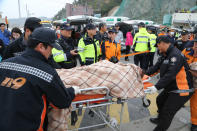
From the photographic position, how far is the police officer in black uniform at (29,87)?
124 centimetres

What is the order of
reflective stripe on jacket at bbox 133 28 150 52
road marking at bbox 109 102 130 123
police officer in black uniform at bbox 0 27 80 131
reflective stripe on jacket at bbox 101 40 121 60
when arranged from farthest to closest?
reflective stripe on jacket at bbox 133 28 150 52 → reflective stripe on jacket at bbox 101 40 121 60 → road marking at bbox 109 102 130 123 → police officer in black uniform at bbox 0 27 80 131

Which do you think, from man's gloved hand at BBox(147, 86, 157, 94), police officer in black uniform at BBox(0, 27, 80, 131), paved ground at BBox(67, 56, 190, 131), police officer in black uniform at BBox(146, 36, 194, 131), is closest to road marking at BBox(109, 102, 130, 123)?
paved ground at BBox(67, 56, 190, 131)

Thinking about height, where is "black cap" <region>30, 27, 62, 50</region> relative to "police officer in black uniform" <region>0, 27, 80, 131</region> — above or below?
above

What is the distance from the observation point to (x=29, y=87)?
1262mm

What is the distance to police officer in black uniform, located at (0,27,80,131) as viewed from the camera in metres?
1.24

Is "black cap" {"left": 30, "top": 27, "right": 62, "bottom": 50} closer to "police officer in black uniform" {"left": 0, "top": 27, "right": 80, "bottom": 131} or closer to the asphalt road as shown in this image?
"police officer in black uniform" {"left": 0, "top": 27, "right": 80, "bottom": 131}

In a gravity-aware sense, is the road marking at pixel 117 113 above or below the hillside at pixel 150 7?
below

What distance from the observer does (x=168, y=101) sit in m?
2.66

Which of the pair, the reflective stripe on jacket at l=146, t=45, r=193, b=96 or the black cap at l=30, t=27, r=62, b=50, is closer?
the black cap at l=30, t=27, r=62, b=50

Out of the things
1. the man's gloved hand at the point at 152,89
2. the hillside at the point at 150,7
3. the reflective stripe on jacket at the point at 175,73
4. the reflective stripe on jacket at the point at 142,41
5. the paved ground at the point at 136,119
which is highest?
the hillside at the point at 150,7

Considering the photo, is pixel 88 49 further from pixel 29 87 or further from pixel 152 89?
pixel 29 87

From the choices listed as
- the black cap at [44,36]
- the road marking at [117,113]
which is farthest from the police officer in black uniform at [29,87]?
the road marking at [117,113]

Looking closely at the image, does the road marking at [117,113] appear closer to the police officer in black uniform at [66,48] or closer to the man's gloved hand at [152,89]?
the man's gloved hand at [152,89]

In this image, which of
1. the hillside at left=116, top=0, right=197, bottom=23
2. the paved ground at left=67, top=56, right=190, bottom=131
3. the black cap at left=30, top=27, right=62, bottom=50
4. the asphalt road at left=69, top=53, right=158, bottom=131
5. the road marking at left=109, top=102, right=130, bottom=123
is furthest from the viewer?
the hillside at left=116, top=0, right=197, bottom=23
